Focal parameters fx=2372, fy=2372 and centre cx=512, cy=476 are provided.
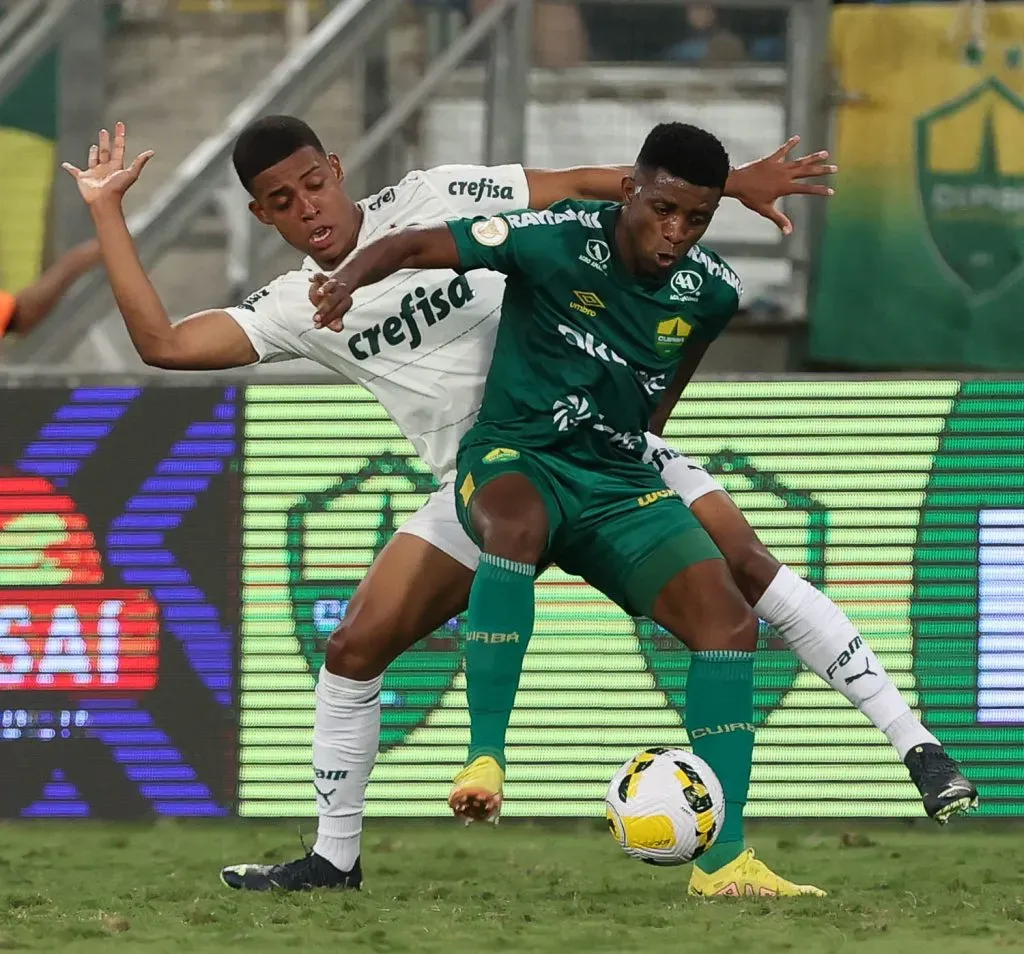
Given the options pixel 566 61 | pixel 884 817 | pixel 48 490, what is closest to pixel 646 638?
pixel 884 817

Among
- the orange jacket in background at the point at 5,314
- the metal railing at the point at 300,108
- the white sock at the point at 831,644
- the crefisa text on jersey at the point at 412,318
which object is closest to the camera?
the white sock at the point at 831,644

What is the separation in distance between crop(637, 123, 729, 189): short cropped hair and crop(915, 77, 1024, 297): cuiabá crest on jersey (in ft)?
17.8

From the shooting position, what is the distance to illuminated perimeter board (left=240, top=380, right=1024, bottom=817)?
7992 mm

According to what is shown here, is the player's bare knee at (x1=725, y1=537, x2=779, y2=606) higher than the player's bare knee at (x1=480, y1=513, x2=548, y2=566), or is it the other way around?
the player's bare knee at (x1=480, y1=513, x2=548, y2=566)

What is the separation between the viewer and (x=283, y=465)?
822 cm

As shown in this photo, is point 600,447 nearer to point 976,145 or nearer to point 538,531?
point 538,531

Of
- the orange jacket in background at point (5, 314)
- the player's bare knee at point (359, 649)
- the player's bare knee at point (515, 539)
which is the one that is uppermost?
the orange jacket in background at point (5, 314)

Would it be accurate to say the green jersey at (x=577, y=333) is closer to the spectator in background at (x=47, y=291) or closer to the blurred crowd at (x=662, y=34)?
the spectator in background at (x=47, y=291)

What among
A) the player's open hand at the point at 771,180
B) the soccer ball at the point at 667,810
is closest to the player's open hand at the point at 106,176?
the player's open hand at the point at 771,180

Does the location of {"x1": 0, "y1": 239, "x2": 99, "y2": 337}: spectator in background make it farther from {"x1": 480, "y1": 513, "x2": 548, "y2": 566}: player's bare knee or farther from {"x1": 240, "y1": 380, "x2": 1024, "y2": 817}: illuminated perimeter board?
{"x1": 480, "y1": 513, "x2": 548, "y2": 566}: player's bare knee

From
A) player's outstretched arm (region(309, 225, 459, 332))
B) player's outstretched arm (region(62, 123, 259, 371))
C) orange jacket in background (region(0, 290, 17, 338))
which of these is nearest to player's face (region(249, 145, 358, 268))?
player's outstretched arm (region(62, 123, 259, 371))

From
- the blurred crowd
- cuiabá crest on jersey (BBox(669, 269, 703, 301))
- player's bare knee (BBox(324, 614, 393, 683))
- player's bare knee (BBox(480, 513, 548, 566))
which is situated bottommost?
player's bare knee (BBox(324, 614, 393, 683))

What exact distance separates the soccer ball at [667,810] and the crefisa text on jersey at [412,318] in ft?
4.75

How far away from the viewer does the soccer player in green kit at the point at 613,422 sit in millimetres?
6148
